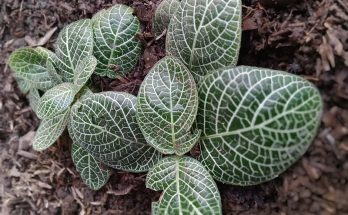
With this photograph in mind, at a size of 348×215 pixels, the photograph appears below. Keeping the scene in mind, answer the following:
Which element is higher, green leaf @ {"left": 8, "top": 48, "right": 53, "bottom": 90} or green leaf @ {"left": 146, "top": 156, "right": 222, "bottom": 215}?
green leaf @ {"left": 8, "top": 48, "right": 53, "bottom": 90}

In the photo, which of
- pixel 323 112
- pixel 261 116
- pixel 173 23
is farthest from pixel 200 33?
pixel 323 112

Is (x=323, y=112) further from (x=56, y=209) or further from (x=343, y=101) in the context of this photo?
(x=56, y=209)

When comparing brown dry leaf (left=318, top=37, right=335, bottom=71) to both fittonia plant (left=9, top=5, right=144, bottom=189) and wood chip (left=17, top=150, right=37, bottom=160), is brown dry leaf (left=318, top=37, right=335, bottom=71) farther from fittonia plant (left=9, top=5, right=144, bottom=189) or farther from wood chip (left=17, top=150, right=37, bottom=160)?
wood chip (left=17, top=150, right=37, bottom=160)

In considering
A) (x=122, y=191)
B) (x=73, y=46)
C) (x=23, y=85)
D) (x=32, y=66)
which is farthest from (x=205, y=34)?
(x=23, y=85)

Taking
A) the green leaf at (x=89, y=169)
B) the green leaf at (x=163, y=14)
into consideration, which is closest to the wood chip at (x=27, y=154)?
the green leaf at (x=89, y=169)

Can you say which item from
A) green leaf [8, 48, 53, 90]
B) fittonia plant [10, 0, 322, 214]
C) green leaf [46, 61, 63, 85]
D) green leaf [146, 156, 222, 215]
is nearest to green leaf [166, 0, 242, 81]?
fittonia plant [10, 0, 322, 214]
